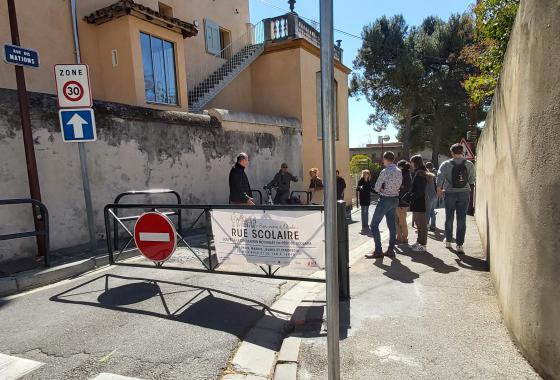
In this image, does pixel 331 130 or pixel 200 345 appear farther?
pixel 200 345

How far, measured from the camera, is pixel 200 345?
3367 millimetres

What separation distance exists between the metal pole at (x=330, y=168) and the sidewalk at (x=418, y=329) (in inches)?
35.0

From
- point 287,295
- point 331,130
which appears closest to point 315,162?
point 287,295

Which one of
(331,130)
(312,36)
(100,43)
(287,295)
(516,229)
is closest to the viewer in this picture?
(331,130)

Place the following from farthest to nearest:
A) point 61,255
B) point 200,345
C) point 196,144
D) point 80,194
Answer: point 196,144 → point 80,194 → point 61,255 → point 200,345

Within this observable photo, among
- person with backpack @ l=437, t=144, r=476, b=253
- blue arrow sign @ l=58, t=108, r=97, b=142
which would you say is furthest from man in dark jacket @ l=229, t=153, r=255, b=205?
person with backpack @ l=437, t=144, r=476, b=253

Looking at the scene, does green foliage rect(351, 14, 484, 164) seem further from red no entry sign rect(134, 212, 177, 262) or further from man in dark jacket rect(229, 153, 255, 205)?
red no entry sign rect(134, 212, 177, 262)

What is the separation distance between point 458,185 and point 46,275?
6207mm

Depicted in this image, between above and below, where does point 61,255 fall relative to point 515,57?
below

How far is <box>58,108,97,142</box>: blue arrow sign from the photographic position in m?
5.83

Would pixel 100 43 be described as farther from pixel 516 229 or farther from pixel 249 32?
pixel 516 229

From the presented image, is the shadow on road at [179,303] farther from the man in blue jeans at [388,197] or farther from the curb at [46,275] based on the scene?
the man in blue jeans at [388,197]

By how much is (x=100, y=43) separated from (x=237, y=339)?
35.0 feet

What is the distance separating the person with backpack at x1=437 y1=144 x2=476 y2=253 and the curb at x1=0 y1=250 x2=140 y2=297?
5.32 meters
